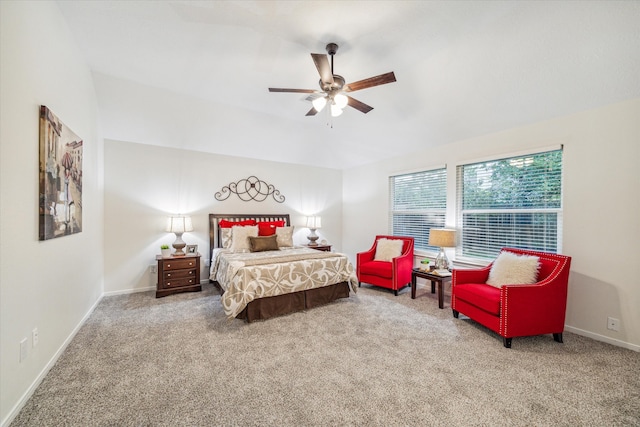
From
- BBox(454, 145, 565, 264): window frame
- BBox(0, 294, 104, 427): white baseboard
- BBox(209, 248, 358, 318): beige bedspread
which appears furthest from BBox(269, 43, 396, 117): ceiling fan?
BBox(0, 294, 104, 427): white baseboard

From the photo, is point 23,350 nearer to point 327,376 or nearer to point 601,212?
point 327,376

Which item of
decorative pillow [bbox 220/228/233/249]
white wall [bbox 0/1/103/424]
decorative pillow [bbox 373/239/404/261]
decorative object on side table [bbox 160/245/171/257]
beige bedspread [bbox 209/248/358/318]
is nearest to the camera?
white wall [bbox 0/1/103/424]

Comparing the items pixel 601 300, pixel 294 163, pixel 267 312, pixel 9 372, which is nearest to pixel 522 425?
pixel 601 300

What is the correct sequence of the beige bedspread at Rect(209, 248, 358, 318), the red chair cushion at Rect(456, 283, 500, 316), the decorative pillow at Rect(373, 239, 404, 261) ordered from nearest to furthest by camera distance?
the red chair cushion at Rect(456, 283, 500, 316), the beige bedspread at Rect(209, 248, 358, 318), the decorative pillow at Rect(373, 239, 404, 261)

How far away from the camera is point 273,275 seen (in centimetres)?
329

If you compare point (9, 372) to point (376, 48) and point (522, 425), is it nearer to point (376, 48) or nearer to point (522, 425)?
point (522, 425)

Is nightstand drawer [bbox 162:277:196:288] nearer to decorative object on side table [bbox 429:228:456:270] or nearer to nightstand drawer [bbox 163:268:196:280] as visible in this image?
nightstand drawer [bbox 163:268:196:280]

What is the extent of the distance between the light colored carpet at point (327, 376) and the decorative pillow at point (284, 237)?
1.79 meters

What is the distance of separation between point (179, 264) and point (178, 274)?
6.3 inches

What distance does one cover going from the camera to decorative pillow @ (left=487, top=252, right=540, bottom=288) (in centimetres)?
286

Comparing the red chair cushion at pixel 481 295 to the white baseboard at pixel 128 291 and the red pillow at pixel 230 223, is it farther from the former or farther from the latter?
the white baseboard at pixel 128 291

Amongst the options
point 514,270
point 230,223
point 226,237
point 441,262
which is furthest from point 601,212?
point 230,223

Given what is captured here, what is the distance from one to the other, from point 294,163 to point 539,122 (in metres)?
4.23

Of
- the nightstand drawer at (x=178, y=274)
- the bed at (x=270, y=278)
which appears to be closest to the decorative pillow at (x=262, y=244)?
the bed at (x=270, y=278)
